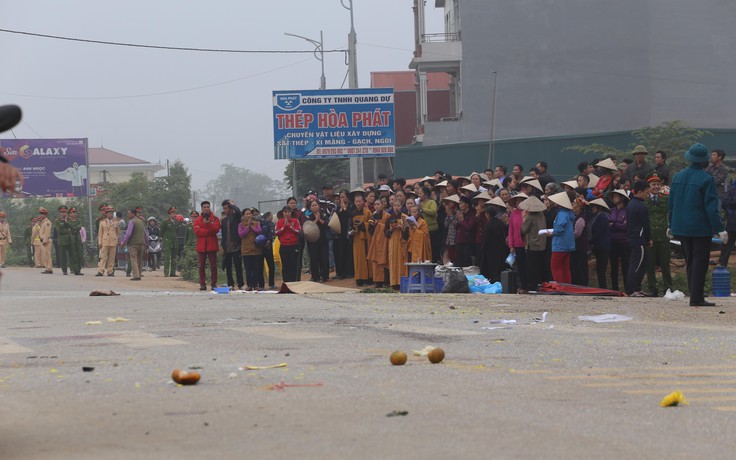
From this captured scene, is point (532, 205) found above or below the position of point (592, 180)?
below

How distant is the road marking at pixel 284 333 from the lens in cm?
1092

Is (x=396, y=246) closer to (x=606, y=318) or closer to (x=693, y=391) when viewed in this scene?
(x=606, y=318)

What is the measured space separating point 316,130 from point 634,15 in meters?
17.9

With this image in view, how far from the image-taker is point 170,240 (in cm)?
3559

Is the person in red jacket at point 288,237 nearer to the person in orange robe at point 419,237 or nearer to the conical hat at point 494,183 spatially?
the person in orange robe at point 419,237

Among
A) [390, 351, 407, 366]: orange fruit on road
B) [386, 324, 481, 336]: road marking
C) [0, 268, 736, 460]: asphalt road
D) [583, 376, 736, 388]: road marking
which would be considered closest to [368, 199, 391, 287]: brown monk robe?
[0, 268, 736, 460]: asphalt road

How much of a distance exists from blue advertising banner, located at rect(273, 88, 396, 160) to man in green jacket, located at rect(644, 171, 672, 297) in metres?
21.4

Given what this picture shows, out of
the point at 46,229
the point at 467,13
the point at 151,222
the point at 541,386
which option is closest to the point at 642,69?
the point at 467,13

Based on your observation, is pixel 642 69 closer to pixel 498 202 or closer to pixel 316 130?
pixel 316 130

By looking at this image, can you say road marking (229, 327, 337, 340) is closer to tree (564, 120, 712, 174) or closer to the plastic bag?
the plastic bag

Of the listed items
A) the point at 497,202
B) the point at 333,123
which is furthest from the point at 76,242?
the point at 497,202

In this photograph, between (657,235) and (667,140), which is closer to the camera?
(657,235)

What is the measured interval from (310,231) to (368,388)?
61.7 ft

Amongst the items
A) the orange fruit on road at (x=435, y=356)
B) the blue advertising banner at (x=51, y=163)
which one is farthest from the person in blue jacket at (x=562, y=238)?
the blue advertising banner at (x=51, y=163)
